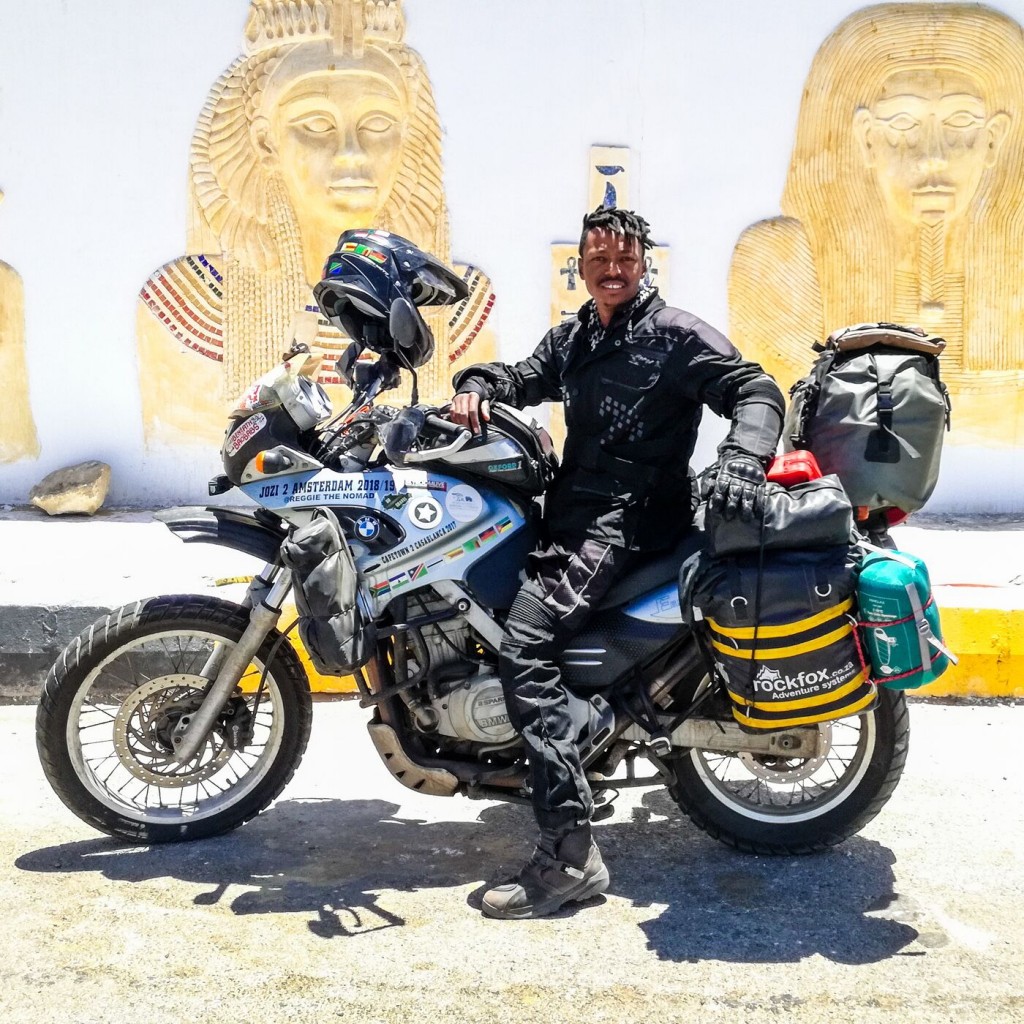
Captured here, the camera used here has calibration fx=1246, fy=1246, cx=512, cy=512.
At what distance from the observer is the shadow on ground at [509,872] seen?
2.97 metres

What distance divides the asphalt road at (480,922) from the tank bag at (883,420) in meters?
1.02

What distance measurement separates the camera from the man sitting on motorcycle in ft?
10.1

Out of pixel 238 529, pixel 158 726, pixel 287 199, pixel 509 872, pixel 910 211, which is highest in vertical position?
pixel 287 199

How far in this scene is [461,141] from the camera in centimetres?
725

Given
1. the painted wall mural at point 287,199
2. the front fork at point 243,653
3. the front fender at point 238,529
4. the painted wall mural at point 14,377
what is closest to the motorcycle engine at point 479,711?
the front fork at point 243,653

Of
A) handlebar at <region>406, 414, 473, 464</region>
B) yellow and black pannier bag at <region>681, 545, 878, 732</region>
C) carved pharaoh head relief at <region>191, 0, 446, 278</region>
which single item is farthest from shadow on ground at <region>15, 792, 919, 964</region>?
carved pharaoh head relief at <region>191, 0, 446, 278</region>

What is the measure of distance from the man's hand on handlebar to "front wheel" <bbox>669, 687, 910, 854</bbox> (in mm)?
1069

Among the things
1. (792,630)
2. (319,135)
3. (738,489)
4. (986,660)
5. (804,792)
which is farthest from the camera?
(319,135)

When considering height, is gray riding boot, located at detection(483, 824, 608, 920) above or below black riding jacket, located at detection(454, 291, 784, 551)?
below

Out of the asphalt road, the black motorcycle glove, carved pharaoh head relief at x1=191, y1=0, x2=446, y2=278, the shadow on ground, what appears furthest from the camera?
carved pharaoh head relief at x1=191, y1=0, x2=446, y2=278

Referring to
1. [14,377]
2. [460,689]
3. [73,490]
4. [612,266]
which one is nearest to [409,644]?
[460,689]

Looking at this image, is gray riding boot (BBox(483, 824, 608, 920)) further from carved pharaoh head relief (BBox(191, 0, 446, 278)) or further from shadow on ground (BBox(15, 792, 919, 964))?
carved pharaoh head relief (BBox(191, 0, 446, 278))

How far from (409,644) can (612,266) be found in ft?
3.68

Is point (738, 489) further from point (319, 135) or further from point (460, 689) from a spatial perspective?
point (319, 135)
